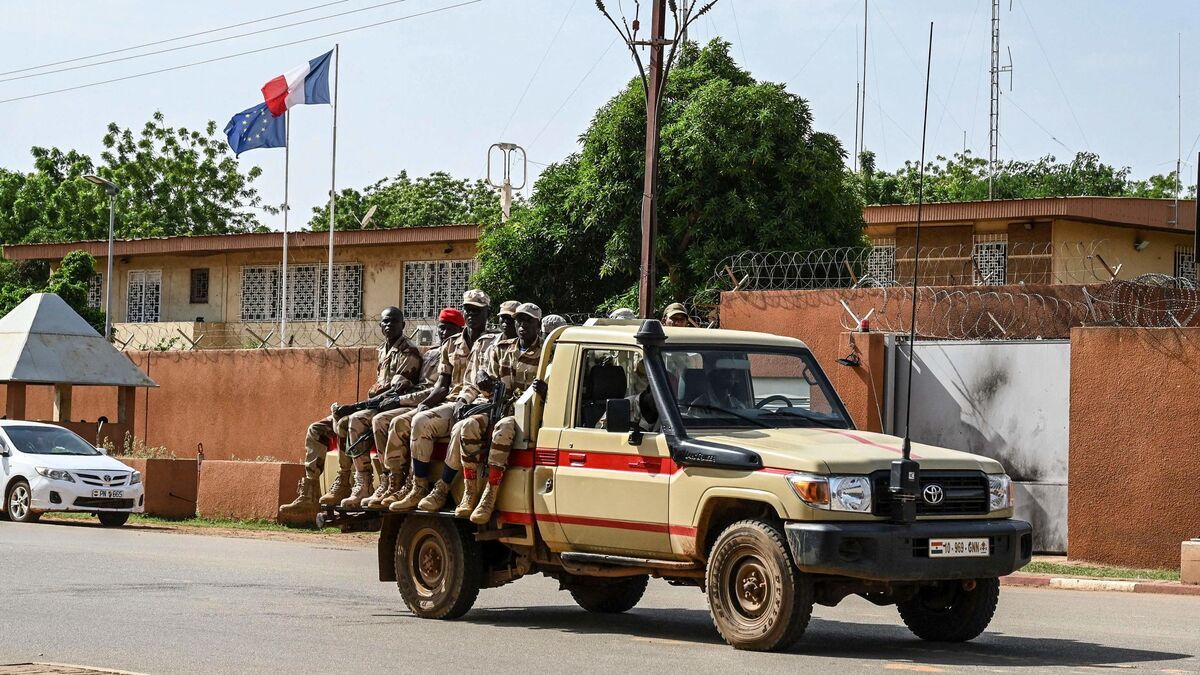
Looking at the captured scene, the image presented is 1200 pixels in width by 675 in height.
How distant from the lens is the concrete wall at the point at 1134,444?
57.6 feet

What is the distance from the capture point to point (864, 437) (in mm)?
10516

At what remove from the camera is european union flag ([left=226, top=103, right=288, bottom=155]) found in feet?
124

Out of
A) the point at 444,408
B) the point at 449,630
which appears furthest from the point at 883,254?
the point at 449,630

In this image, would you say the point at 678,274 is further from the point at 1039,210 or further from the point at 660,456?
the point at 660,456

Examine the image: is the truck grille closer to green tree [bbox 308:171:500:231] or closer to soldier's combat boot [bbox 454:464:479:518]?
soldier's combat boot [bbox 454:464:479:518]

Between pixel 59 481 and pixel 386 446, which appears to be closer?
pixel 386 446

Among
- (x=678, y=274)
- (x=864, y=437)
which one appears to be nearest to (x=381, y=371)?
(x=864, y=437)

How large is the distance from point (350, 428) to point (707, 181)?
15.8 metres

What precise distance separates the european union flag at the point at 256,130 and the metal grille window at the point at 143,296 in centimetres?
553

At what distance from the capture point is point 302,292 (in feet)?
131

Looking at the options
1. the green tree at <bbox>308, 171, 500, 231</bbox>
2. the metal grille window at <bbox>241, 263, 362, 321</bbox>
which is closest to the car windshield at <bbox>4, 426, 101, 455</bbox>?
the metal grille window at <bbox>241, 263, 362, 321</bbox>

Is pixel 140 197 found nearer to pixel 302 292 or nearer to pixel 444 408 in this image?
pixel 302 292

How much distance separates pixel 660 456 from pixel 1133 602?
6253mm

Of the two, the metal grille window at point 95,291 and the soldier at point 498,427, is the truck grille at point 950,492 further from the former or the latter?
the metal grille window at point 95,291
